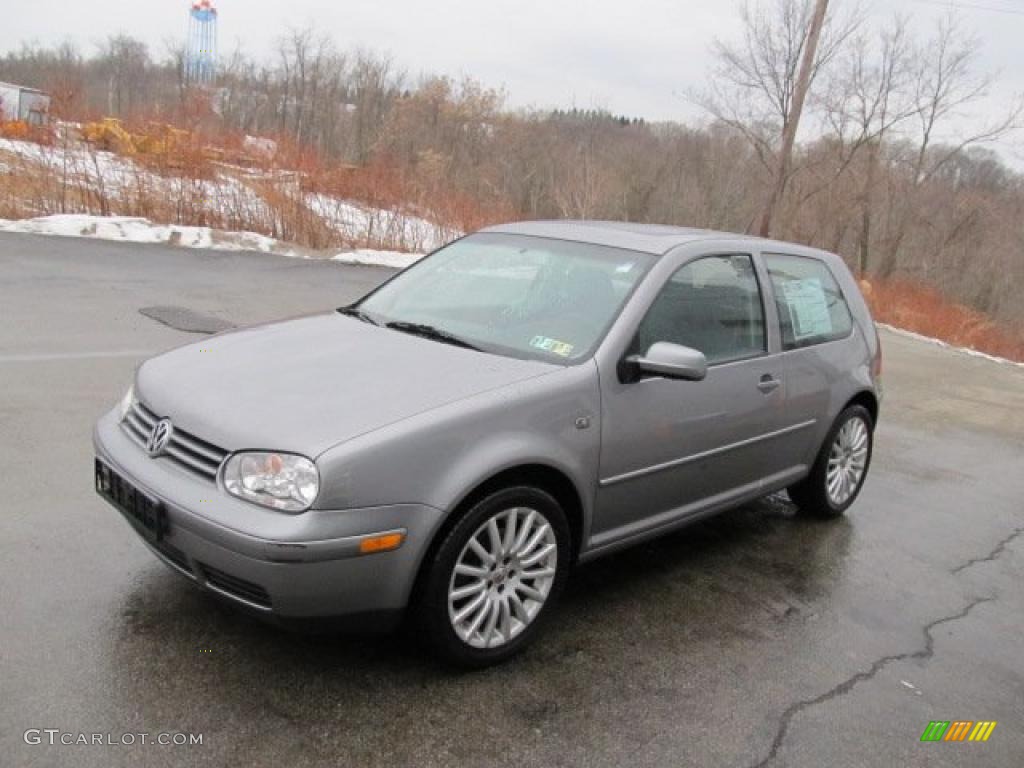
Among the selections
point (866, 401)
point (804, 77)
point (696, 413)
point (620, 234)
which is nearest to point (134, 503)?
point (696, 413)

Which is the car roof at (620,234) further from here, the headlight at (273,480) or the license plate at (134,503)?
the license plate at (134,503)

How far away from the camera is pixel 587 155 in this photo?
48.2 metres

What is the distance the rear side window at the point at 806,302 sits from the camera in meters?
4.48

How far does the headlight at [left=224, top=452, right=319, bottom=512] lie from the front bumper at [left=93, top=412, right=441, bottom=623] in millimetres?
32

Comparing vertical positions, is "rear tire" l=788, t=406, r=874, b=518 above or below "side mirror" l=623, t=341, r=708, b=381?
below

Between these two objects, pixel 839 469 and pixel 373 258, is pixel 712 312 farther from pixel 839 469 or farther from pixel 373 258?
pixel 373 258

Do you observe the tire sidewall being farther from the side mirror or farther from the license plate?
the license plate

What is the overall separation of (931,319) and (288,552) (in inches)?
895

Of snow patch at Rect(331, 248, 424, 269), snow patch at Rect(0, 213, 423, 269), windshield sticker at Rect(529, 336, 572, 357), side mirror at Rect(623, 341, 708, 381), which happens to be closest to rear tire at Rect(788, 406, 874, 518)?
side mirror at Rect(623, 341, 708, 381)

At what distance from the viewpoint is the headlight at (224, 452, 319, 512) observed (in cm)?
262

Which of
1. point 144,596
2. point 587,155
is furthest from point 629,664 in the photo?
point 587,155

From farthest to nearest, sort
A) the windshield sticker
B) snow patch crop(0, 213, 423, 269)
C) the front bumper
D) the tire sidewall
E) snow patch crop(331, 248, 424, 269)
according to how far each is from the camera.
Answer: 1. snow patch crop(331, 248, 424, 269)
2. snow patch crop(0, 213, 423, 269)
3. the tire sidewall
4. the windshield sticker
5. the front bumper

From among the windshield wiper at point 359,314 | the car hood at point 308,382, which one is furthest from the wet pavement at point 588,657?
the windshield wiper at point 359,314

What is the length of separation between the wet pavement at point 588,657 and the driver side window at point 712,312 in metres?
1.14
